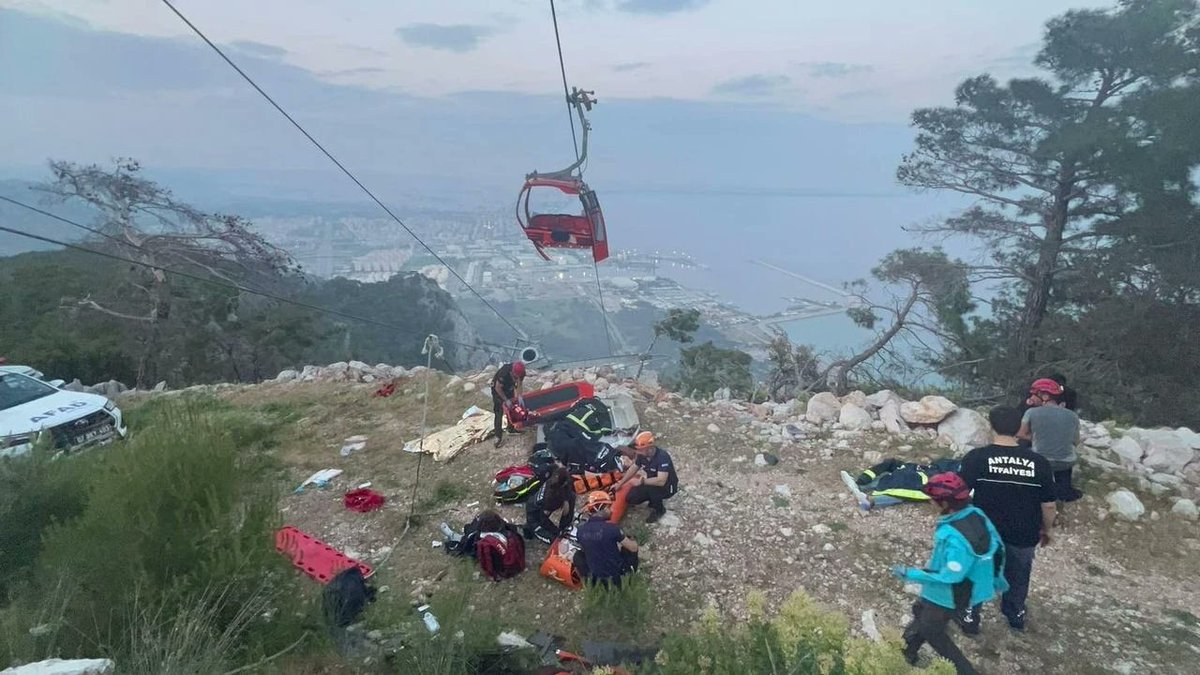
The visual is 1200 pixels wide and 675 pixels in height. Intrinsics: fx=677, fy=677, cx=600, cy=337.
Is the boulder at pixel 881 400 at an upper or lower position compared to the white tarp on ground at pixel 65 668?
lower

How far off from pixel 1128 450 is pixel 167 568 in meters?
9.26

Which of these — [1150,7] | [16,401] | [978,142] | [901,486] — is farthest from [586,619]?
[1150,7]

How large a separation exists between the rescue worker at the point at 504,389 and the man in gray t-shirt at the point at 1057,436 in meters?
5.50

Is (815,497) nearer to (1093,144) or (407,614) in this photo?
(407,614)

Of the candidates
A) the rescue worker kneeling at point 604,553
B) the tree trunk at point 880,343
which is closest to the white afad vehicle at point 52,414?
the rescue worker kneeling at point 604,553

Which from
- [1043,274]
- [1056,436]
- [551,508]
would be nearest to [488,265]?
[1043,274]

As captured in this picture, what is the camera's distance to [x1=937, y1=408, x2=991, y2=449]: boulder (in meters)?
7.98

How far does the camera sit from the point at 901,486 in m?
6.94

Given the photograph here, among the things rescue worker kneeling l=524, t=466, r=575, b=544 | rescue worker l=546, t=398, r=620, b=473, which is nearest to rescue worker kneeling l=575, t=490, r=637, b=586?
rescue worker kneeling l=524, t=466, r=575, b=544

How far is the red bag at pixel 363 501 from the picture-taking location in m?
7.32

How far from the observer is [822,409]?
8930mm

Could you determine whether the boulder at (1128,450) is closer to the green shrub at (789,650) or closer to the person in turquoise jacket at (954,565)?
the person in turquoise jacket at (954,565)

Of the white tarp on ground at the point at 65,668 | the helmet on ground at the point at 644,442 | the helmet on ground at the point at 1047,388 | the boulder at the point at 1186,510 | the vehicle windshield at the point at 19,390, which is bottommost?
the boulder at the point at 1186,510

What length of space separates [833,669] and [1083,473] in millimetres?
6189
